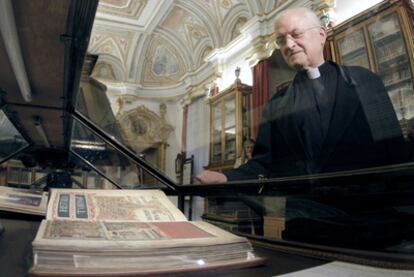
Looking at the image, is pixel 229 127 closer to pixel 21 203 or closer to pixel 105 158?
pixel 105 158

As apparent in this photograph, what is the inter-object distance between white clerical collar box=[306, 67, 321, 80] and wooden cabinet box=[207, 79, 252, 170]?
78 cm

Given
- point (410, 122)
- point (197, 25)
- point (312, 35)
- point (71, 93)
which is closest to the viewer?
point (71, 93)

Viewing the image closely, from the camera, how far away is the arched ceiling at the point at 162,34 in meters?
1.97

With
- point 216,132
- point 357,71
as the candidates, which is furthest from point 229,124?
point 357,71

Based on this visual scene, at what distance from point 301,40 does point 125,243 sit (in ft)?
3.70

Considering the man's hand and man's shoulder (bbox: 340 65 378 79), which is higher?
man's shoulder (bbox: 340 65 378 79)

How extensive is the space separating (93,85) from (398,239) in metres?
2.46

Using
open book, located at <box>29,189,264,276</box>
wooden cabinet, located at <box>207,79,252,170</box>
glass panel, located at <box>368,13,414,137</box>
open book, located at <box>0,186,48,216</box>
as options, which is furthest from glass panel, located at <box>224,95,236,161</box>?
open book, located at <box>29,189,264,276</box>

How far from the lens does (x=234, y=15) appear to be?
1.98 metres

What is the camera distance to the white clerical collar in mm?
1085

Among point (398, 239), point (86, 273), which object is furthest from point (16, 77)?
point (398, 239)

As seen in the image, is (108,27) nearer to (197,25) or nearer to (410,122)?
(197,25)

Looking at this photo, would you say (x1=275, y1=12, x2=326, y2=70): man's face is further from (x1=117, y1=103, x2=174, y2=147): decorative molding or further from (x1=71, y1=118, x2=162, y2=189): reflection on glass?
(x1=117, y1=103, x2=174, y2=147): decorative molding

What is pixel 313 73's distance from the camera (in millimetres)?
1103
